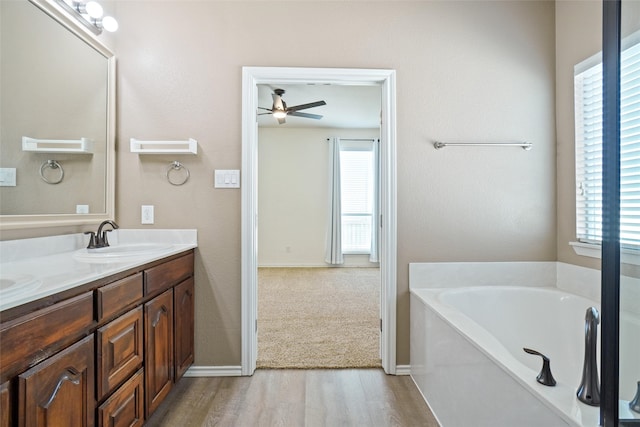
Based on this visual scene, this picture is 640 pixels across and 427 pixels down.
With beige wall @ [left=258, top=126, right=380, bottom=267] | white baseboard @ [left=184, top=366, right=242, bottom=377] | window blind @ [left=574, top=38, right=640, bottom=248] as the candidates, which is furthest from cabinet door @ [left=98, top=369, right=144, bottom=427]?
beige wall @ [left=258, top=126, right=380, bottom=267]

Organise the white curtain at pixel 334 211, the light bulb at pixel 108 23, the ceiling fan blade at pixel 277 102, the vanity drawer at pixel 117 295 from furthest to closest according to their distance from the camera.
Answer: the white curtain at pixel 334 211 < the ceiling fan blade at pixel 277 102 < the light bulb at pixel 108 23 < the vanity drawer at pixel 117 295

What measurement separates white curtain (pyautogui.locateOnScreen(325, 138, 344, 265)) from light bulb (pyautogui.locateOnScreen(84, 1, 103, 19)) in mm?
4364

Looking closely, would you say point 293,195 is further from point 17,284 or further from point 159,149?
point 17,284

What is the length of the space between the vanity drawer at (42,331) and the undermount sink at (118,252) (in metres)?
0.41

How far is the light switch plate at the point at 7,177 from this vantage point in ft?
4.66

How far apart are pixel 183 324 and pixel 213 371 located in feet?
1.43

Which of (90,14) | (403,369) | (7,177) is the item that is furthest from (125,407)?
(90,14)

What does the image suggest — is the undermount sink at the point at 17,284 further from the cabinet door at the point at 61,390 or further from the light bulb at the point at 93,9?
the light bulb at the point at 93,9

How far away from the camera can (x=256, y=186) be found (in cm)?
227

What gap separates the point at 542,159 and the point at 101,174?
2.93 meters

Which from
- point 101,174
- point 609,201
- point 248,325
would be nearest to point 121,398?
point 248,325

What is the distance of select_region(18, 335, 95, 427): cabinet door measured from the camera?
89 cm

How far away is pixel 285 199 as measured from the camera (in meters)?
6.05

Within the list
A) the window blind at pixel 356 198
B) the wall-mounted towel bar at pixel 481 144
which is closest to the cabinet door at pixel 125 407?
the wall-mounted towel bar at pixel 481 144
